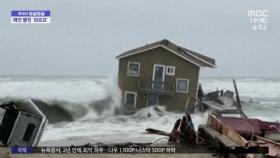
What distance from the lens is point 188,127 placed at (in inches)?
498

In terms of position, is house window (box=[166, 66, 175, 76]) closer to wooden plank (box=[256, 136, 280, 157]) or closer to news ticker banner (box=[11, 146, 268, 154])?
wooden plank (box=[256, 136, 280, 157])

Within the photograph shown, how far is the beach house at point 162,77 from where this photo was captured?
33812 mm

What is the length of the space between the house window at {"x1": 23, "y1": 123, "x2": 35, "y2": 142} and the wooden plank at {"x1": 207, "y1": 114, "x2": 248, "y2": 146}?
4.83m

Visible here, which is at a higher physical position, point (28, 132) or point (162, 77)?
point (162, 77)

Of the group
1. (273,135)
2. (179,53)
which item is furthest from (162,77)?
(273,135)

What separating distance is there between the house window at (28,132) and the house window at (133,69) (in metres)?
23.8

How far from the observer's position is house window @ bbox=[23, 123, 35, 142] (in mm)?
10734

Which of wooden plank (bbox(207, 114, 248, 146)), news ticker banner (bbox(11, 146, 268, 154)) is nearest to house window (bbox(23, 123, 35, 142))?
news ticker banner (bbox(11, 146, 268, 154))

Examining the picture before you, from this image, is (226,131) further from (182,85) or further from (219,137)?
(182,85)

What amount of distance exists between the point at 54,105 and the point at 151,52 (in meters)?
10.2

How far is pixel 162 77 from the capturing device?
34156mm

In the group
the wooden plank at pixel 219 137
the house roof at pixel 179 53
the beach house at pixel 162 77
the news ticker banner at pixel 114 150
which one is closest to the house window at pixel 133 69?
the beach house at pixel 162 77

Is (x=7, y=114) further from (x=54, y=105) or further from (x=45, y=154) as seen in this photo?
(x=54, y=105)

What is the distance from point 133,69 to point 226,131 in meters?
22.5
